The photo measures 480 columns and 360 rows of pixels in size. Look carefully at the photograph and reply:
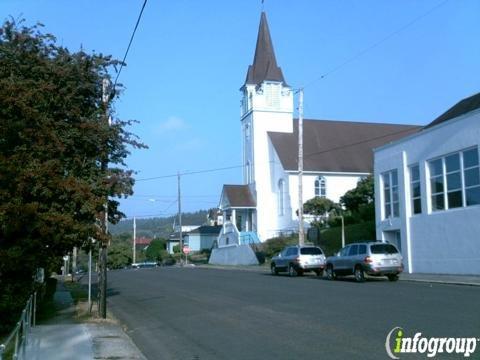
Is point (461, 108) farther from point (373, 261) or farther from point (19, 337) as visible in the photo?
point (19, 337)

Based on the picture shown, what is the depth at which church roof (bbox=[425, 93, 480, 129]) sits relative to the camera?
34338 mm

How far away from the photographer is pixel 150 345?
1162 cm

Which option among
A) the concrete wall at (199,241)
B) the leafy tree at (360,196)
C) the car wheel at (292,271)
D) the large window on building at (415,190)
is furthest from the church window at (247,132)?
the car wheel at (292,271)

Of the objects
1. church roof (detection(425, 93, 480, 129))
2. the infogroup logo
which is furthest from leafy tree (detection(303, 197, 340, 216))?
the infogroup logo

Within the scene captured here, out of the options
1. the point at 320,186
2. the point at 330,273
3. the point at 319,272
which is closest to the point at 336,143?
the point at 320,186

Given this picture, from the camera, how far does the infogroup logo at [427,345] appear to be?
9.34m

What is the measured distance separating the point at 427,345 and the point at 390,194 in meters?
26.1

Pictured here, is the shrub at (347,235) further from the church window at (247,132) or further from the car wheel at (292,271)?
the church window at (247,132)

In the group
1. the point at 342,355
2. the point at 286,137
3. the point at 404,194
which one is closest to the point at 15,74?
the point at 342,355

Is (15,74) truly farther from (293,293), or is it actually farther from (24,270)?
(293,293)

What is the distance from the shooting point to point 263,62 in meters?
65.4

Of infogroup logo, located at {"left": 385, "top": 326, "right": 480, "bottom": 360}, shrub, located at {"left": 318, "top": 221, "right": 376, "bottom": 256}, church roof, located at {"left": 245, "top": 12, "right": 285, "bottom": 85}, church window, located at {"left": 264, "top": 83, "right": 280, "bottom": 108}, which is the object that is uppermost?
church roof, located at {"left": 245, "top": 12, "right": 285, "bottom": 85}

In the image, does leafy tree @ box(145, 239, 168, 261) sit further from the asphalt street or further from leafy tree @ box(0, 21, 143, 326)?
leafy tree @ box(0, 21, 143, 326)

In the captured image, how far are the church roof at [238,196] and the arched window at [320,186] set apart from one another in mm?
6912
